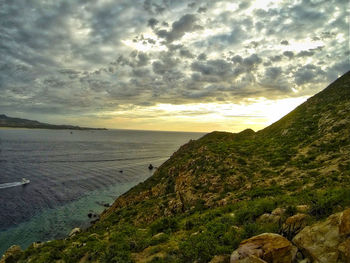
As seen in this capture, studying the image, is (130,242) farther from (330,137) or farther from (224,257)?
(330,137)

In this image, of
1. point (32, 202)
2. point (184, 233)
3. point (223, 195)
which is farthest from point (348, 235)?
point (32, 202)

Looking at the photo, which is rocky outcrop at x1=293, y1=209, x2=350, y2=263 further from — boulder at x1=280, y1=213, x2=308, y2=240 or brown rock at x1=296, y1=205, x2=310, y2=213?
brown rock at x1=296, y1=205, x2=310, y2=213

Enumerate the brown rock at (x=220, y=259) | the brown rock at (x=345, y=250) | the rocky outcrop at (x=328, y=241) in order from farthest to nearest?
the brown rock at (x=220, y=259) → the rocky outcrop at (x=328, y=241) → the brown rock at (x=345, y=250)

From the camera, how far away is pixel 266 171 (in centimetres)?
2111

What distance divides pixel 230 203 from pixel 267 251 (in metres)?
10.1

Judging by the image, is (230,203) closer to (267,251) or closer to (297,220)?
(297,220)

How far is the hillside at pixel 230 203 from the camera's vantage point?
9078 mm

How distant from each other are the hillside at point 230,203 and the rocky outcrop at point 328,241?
140mm

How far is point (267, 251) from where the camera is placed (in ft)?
20.6

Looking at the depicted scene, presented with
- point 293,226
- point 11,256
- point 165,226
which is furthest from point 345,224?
point 11,256

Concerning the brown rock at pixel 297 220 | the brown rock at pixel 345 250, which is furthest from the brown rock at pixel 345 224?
the brown rock at pixel 297 220

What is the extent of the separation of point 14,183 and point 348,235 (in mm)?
73736

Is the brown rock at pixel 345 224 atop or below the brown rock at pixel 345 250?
atop

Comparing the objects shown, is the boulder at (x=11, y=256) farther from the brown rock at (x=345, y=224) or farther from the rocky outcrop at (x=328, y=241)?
the brown rock at (x=345, y=224)
